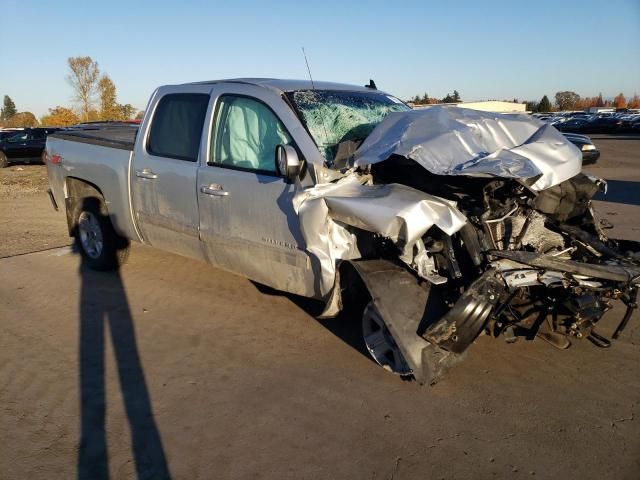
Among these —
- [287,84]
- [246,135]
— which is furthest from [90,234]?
[287,84]

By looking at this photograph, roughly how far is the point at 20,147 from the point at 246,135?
2003cm

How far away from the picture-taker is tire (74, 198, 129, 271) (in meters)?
6.00

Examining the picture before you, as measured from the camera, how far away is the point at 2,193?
13609 millimetres

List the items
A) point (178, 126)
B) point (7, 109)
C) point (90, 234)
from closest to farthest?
point (178, 126)
point (90, 234)
point (7, 109)

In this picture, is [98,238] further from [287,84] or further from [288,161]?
[288,161]

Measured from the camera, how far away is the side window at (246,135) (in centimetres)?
427

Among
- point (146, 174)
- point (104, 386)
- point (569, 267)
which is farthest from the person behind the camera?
point (146, 174)

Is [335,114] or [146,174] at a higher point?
[335,114]

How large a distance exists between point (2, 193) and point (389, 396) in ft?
43.2

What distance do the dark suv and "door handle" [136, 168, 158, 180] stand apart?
59.9 ft

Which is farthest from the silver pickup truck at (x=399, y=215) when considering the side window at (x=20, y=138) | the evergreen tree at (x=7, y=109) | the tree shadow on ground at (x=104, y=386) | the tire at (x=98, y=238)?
the evergreen tree at (x=7, y=109)

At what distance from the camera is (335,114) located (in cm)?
448

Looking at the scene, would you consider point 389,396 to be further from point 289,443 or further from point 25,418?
point 25,418

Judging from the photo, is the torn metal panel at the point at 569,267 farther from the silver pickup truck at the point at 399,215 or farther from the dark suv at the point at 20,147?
the dark suv at the point at 20,147
